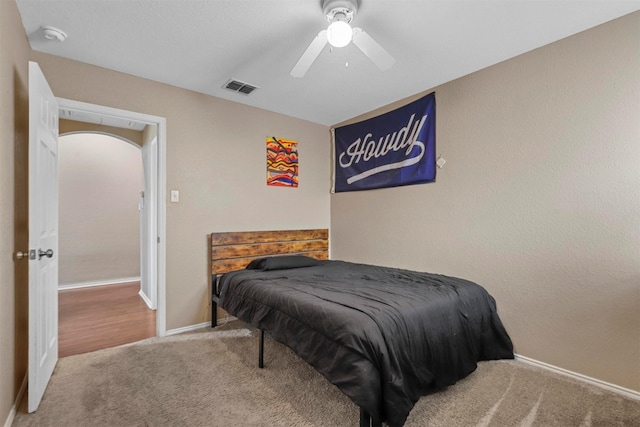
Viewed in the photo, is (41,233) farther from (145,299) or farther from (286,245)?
(145,299)

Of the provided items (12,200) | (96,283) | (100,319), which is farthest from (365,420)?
(96,283)

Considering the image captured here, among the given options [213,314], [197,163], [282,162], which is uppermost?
[282,162]

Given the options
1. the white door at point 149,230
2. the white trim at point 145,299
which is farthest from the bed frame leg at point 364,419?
the white trim at point 145,299

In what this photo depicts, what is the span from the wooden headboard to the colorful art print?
63 cm

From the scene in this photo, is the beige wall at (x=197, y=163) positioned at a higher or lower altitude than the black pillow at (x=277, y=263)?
higher

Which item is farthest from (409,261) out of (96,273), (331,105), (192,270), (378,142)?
(96,273)

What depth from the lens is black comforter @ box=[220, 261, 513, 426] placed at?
59.6 inches

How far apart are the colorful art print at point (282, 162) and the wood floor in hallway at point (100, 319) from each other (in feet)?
6.90

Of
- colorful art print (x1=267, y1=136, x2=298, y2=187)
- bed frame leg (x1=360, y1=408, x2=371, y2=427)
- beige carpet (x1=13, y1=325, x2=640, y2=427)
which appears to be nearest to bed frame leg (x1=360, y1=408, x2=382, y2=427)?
bed frame leg (x1=360, y1=408, x2=371, y2=427)

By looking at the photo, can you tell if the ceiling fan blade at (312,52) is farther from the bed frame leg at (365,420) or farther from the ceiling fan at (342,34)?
the bed frame leg at (365,420)

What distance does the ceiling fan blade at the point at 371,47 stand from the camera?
1815mm

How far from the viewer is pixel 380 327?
1632 millimetres

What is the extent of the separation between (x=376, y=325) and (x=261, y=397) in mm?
923

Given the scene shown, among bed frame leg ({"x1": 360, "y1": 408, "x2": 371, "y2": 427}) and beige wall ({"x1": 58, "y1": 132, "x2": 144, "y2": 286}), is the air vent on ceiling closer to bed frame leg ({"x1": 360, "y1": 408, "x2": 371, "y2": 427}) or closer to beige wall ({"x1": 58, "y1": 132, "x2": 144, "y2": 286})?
beige wall ({"x1": 58, "y1": 132, "x2": 144, "y2": 286})
